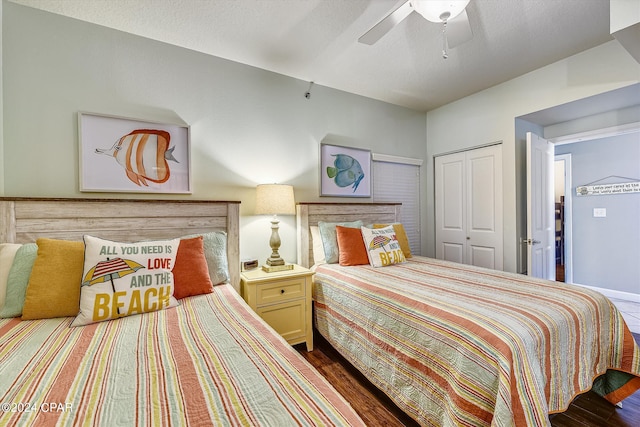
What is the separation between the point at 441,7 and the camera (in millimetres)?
1554

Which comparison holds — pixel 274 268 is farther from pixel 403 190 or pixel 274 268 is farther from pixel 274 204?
pixel 403 190

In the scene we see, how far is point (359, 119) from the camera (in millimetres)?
3229

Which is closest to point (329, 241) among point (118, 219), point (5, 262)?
point (118, 219)

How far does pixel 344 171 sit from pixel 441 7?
1.75 metres

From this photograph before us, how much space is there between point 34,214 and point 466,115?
417 centimetres

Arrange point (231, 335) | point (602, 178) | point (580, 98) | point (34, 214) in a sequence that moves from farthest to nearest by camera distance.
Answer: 1. point (602, 178)
2. point (580, 98)
3. point (34, 214)
4. point (231, 335)

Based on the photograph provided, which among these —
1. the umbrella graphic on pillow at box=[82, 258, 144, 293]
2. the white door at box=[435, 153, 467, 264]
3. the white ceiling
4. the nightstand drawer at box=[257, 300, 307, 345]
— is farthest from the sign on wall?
the umbrella graphic on pillow at box=[82, 258, 144, 293]

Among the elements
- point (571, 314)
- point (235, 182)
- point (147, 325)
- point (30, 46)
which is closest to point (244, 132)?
point (235, 182)

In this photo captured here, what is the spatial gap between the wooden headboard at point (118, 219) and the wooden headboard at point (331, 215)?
67 cm

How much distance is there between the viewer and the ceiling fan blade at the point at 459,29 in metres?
1.62

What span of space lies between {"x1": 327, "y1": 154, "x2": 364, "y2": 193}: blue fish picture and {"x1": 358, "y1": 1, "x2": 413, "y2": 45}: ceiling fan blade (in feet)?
4.55

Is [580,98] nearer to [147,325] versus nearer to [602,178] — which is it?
[602,178]

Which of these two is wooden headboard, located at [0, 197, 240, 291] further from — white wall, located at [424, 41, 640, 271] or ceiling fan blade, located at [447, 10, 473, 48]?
white wall, located at [424, 41, 640, 271]

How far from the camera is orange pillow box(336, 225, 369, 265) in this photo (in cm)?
247
